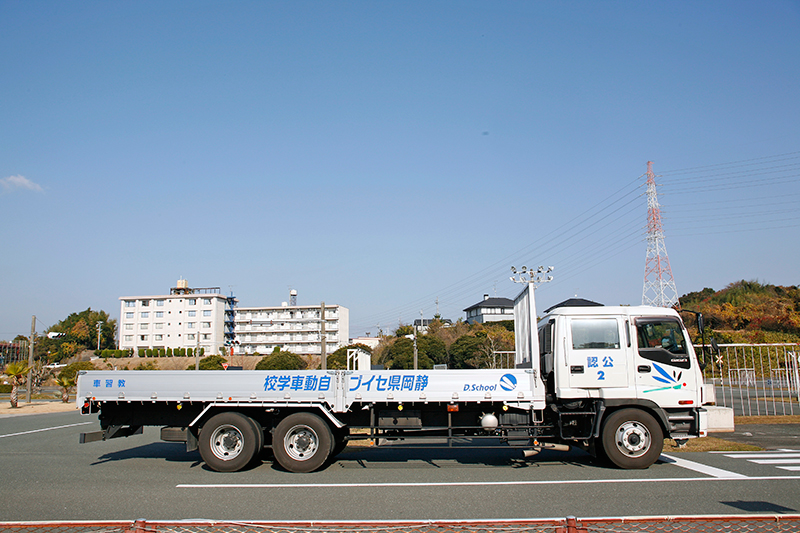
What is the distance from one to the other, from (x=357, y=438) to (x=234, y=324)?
316 feet

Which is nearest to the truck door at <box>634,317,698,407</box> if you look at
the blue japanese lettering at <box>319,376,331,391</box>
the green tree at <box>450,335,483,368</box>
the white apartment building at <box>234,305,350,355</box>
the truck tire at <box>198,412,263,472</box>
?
the blue japanese lettering at <box>319,376,331,391</box>

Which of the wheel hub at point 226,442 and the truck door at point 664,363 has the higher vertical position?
the truck door at point 664,363

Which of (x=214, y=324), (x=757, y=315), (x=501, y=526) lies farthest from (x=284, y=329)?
(x=501, y=526)

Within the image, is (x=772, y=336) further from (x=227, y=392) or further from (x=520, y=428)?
(x=227, y=392)

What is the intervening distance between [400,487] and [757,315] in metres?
53.3

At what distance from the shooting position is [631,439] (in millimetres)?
9266

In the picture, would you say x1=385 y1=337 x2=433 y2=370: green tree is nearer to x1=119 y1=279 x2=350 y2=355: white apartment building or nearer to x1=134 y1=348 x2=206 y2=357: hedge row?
x1=119 y1=279 x2=350 y2=355: white apartment building

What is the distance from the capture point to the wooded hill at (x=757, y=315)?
4200cm

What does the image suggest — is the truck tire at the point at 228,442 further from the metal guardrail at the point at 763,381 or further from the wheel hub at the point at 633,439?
the metal guardrail at the point at 763,381

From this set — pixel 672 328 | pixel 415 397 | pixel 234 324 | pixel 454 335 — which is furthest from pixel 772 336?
pixel 234 324

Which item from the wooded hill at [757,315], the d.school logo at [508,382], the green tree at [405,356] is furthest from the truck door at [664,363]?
the green tree at [405,356]

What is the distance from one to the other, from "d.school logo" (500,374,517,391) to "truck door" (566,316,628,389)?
0.97m

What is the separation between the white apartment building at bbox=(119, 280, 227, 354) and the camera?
94.6 metres

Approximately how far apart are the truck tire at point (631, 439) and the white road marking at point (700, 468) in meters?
0.70
